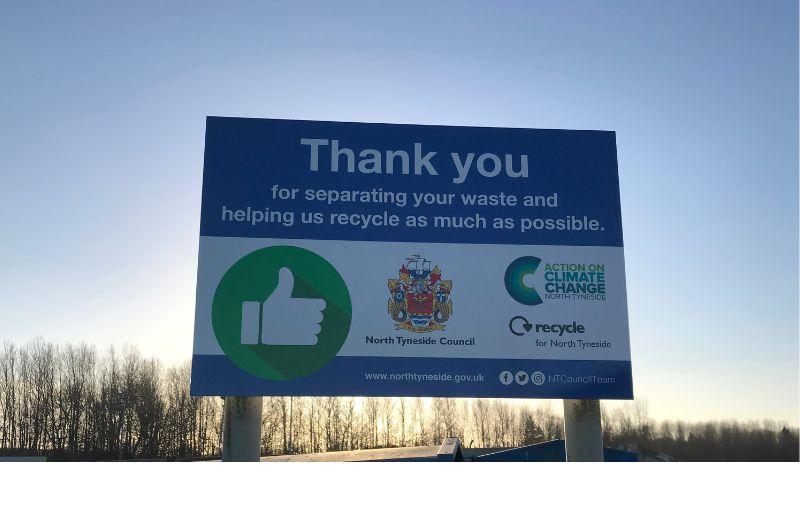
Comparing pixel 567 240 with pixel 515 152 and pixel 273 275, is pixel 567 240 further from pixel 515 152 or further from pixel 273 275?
pixel 273 275

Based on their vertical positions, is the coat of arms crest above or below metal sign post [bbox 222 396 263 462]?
above

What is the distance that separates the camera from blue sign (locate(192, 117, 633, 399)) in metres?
8.98

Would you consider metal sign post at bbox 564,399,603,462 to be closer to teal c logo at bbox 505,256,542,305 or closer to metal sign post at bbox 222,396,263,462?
teal c logo at bbox 505,256,542,305

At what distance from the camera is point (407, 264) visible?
931 cm

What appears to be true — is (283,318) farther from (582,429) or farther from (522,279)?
(582,429)

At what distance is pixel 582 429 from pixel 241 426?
4130 millimetres

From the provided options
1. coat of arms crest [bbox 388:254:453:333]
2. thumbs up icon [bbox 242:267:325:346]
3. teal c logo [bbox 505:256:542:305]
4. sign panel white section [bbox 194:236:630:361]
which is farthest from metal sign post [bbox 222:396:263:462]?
teal c logo [bbox 505:256:542:305]

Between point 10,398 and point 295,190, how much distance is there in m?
28.9

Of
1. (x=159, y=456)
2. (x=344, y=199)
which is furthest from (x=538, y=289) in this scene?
(x=159, y=456)

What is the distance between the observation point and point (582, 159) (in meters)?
9.86

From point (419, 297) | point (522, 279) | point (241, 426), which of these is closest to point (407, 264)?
point (419, 297)

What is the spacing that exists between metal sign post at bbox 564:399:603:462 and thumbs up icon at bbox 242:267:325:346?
10.7 ft

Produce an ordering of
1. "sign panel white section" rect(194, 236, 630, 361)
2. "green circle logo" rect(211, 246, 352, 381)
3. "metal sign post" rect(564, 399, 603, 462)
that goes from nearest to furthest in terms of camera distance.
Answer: "green circle logo" rect(211, 246, 352, 381), "sign panel white section" rect(194, 236, 630, 361), "metal sign post" rect(564, 399, 603, 462)

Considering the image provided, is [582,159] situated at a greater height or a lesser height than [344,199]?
greater
